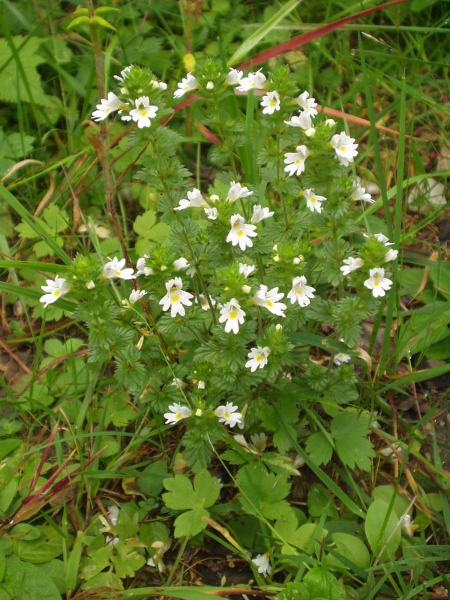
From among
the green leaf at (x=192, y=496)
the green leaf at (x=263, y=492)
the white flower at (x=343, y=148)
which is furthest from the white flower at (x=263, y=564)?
the white flower at (x=343, y=148)

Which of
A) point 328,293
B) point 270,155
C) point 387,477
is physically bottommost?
point 387,477

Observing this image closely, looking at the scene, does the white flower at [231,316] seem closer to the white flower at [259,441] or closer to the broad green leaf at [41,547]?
the white flower at [259,441]

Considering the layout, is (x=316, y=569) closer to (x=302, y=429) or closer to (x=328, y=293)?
(x=302, y=429)

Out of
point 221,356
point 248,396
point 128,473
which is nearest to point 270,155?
point 221,356

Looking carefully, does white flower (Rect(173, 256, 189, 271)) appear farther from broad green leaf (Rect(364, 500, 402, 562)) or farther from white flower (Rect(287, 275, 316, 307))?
broad green leaf (Rect(364, 500, 402, 562))

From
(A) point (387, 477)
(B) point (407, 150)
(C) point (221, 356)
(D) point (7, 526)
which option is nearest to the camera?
(C) point (221, 356)

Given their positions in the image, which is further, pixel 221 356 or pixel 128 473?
pixel 128 473

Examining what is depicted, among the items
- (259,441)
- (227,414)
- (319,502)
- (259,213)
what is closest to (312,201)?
(259,213)

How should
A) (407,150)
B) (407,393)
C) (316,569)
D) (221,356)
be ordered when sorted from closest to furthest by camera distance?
1. (316,569)
2. (221,356)
3. (407,393)
4. (407,150)
